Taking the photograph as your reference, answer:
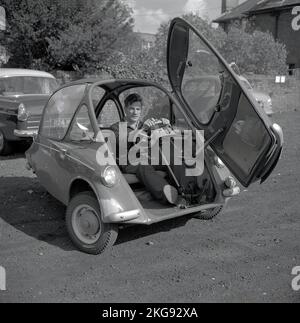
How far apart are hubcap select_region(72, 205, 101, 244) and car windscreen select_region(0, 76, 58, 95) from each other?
6.10 metres

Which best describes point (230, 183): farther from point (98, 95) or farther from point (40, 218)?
point (40, 218)

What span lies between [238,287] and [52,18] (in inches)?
533

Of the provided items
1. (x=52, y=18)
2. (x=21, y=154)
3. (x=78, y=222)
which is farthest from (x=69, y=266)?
(x=52, y=18)

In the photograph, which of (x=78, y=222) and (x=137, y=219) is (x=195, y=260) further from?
(x=78, y=222)

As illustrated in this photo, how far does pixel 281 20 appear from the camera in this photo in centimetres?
3484

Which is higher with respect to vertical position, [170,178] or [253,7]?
[253,7]

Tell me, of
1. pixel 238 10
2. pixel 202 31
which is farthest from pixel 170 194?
pixel 238 10

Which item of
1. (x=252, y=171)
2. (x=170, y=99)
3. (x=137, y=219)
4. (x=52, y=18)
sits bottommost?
(x=137, y=219)

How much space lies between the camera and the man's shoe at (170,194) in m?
4.79

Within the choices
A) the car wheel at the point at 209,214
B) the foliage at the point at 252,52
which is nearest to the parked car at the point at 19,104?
the car wheel at the point at 209,214

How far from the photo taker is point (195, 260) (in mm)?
4363

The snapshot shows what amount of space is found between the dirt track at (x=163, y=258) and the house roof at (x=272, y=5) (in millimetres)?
31653

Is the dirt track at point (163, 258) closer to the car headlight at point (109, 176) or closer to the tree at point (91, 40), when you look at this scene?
the car headlight at point (109, 176)

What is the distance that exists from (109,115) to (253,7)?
35.4 metres
